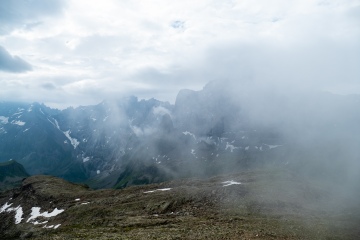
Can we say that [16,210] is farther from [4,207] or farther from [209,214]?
[209,214]

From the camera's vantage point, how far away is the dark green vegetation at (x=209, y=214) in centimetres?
4238

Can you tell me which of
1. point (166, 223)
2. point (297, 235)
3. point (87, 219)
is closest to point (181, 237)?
point (166, 223)

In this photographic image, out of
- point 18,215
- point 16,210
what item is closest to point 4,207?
point 16,210

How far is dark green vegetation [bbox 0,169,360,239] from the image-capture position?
139 ft

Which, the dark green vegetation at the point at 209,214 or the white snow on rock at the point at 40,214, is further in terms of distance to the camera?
the white snow on rock at the point at 40,214

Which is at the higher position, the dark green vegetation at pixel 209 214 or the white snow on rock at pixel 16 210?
the dark green vegetation at pixel 209 214

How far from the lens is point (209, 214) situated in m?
54.7

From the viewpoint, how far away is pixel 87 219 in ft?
211

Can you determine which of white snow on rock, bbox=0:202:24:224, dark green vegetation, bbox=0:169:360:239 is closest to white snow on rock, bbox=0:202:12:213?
white snow on rock, bbox=0:202:24:224

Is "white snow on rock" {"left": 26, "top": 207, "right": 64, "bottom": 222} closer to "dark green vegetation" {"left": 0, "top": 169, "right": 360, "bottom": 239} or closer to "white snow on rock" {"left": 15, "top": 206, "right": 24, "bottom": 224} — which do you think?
"dark green vegetation" {"left": 0, "top": 169, "right": 360, "bottom": 239}

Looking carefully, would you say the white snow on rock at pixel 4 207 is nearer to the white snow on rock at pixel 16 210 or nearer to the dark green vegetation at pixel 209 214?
the white snow on rock at pixel 16 210

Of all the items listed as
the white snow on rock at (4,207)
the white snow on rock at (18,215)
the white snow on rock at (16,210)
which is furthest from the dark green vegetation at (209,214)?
the white snow on rock at (4,207)

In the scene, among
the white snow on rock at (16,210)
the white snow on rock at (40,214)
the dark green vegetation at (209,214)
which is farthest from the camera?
the white snow on rock at (16,210)

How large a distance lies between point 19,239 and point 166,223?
1540 inches
